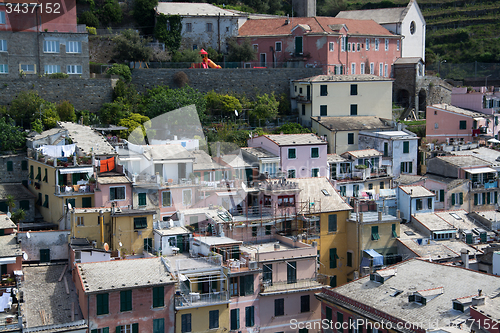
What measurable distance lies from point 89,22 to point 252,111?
45.7 ft

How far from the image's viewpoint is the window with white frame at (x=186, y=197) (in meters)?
35.4

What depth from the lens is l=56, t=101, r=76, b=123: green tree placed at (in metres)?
42.8

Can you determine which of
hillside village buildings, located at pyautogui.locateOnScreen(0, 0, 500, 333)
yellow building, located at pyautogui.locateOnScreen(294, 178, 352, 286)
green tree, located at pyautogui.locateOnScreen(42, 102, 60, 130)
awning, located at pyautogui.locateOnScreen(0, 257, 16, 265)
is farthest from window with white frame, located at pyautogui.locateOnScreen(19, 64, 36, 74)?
yellow building, located at pyautogui.locateOnScreen(294, 178, 352, 286)

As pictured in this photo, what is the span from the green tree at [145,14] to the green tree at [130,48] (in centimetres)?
418

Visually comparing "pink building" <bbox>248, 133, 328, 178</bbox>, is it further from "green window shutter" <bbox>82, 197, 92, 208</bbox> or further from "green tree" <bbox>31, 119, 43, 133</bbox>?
"green tree" <bbox>31, 119, 43, 133</bbox>

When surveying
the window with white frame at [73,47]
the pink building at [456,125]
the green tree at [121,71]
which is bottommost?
the pink building at [456,125]

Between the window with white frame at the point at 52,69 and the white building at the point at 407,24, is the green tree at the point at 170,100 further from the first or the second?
the white building at the point at 407,24

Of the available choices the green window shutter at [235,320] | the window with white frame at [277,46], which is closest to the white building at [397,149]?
the window with white frame at [277,46]

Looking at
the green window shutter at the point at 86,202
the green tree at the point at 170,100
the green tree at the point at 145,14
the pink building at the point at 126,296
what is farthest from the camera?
the green tree at the point at 145,14

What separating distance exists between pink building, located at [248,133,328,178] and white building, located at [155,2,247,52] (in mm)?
14813

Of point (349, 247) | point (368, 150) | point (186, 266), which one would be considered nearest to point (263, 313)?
point (186, 266)

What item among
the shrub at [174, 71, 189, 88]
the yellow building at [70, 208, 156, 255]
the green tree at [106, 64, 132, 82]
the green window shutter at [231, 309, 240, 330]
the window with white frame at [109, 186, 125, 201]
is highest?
the green tree at [106, 64, 132, 82]

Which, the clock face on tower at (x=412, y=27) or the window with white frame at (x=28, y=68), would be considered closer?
the window with white frame at (x=28, y=68)

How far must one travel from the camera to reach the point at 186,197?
35469mm
